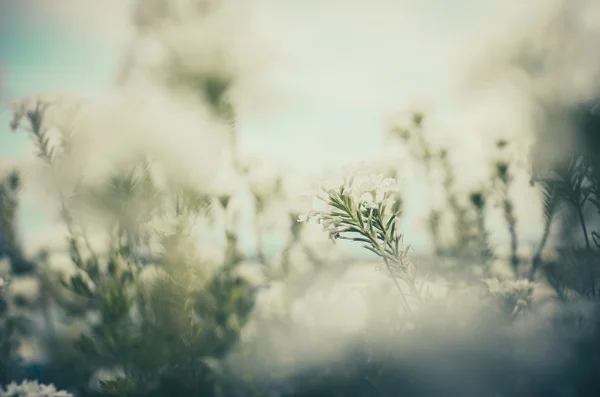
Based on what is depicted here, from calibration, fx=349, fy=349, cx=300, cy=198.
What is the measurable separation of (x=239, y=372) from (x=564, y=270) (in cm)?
429

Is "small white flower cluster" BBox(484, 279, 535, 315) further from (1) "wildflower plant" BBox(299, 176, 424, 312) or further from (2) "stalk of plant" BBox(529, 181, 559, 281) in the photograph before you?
(1) "wildflower plant" BBox(299, 176, 424, 312)

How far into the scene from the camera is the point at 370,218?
5.57ft

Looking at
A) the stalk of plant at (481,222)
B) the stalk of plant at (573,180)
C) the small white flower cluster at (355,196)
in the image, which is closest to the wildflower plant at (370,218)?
the small white flower cluster at (355,196)

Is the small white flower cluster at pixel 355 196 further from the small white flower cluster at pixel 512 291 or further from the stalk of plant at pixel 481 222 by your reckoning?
the stalk of plant at pixel 481 222

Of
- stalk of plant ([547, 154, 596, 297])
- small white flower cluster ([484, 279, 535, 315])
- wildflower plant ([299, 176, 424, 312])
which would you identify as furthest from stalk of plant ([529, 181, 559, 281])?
wildflower plant ([299, 176, 424, 312])

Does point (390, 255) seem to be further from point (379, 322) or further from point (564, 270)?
point (564, 270)

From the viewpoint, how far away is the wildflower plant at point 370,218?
1.67 m

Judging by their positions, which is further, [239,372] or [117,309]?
[239,372]

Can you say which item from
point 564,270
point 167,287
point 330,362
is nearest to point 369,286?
point 330,362

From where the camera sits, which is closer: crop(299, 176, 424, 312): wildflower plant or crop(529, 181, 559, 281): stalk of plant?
crop(299, 176, 424, 312): wildflower plant

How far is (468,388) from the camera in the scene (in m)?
3.51

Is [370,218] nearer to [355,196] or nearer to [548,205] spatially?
[355,196]

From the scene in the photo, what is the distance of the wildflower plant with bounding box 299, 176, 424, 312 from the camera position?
1.67 metres

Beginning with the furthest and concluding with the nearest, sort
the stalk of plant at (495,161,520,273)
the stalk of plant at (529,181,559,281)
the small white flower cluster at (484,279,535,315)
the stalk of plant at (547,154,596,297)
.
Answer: the stalk of plant at (495,161,520,273), the small white flower cluster at (484,279,535,315), the stalk of plant at (529,181,559,281), the stalk of plant at (547,154,596,297)
